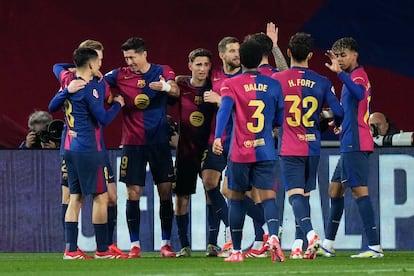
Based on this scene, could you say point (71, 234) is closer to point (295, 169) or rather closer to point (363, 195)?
point (295, 169)

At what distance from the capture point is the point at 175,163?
15.2 metres

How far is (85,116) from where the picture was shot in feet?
46.7

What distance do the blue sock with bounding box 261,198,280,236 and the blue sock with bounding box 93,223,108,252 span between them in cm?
192

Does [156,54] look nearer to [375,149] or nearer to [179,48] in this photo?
[179,48]

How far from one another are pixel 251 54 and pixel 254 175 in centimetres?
104

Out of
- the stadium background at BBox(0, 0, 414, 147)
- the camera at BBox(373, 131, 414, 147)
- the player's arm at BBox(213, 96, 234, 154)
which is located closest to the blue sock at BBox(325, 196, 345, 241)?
the camera at BBox(373, 131, 414, 147)

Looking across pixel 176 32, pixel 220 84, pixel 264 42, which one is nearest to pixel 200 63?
pixel 220 84

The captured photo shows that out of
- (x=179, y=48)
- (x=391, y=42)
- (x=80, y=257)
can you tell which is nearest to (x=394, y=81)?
(x=391, y=42)

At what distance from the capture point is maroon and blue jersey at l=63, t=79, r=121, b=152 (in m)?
14.2

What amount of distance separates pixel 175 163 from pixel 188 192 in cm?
35

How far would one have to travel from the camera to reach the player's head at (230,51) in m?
14.8

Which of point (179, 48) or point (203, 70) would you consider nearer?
point (203, 70)

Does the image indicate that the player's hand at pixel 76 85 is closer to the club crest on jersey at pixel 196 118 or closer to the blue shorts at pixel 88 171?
the blue shorts at pixel 88 171

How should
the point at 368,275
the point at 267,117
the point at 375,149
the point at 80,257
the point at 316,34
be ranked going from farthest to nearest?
the point at 316,34 < the point at 375,149 < the point at 80,257 < the point at 267,117 < the point at 368,275
